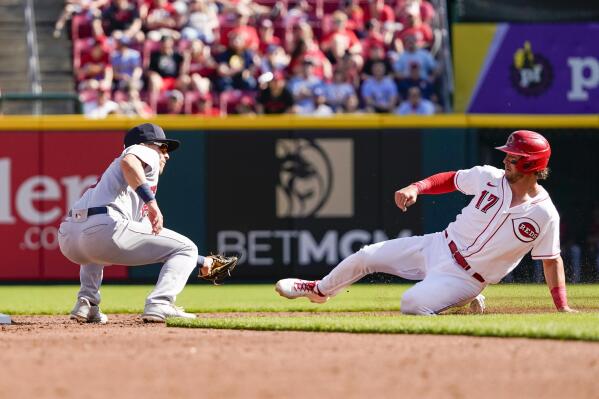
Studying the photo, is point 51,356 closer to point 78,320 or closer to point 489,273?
point 78,320

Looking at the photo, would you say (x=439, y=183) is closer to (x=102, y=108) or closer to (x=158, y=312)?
(x=158, y=312)

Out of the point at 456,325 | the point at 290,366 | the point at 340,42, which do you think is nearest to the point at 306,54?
the point at 340,42

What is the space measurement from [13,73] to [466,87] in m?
6.98

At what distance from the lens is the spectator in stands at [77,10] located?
18448mm

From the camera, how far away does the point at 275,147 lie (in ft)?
51.3

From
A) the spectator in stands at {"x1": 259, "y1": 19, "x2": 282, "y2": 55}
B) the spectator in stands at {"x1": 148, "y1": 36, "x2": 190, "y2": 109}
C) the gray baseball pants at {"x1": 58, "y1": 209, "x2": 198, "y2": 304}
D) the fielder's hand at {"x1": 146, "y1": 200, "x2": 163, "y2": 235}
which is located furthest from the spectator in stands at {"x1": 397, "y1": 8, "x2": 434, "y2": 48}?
the fielder's hand at {"x1": 146, "y1": 200, "x2": 163, "y2": 235}

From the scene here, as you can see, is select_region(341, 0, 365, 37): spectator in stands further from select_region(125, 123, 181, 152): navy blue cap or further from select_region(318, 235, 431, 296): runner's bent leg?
select_region(125, 123, 181, 152): navy blue cap

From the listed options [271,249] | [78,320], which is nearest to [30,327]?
[78,320]

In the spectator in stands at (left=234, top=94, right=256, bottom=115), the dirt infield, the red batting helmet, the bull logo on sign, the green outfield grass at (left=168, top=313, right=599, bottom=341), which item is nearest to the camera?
the dirt infield

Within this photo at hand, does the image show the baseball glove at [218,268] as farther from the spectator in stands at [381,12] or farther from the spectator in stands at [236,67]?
the spectator in stands at [381,12]

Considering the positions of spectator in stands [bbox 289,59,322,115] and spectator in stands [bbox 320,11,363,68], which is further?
spectator in stands [bbox 320,11,363,68]

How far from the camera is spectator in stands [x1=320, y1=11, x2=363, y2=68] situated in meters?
17.5

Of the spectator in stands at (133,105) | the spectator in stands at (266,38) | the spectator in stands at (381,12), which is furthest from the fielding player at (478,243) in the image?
the spectator in stands at (381,12)

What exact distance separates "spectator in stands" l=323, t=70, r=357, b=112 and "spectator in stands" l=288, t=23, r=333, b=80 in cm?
38
